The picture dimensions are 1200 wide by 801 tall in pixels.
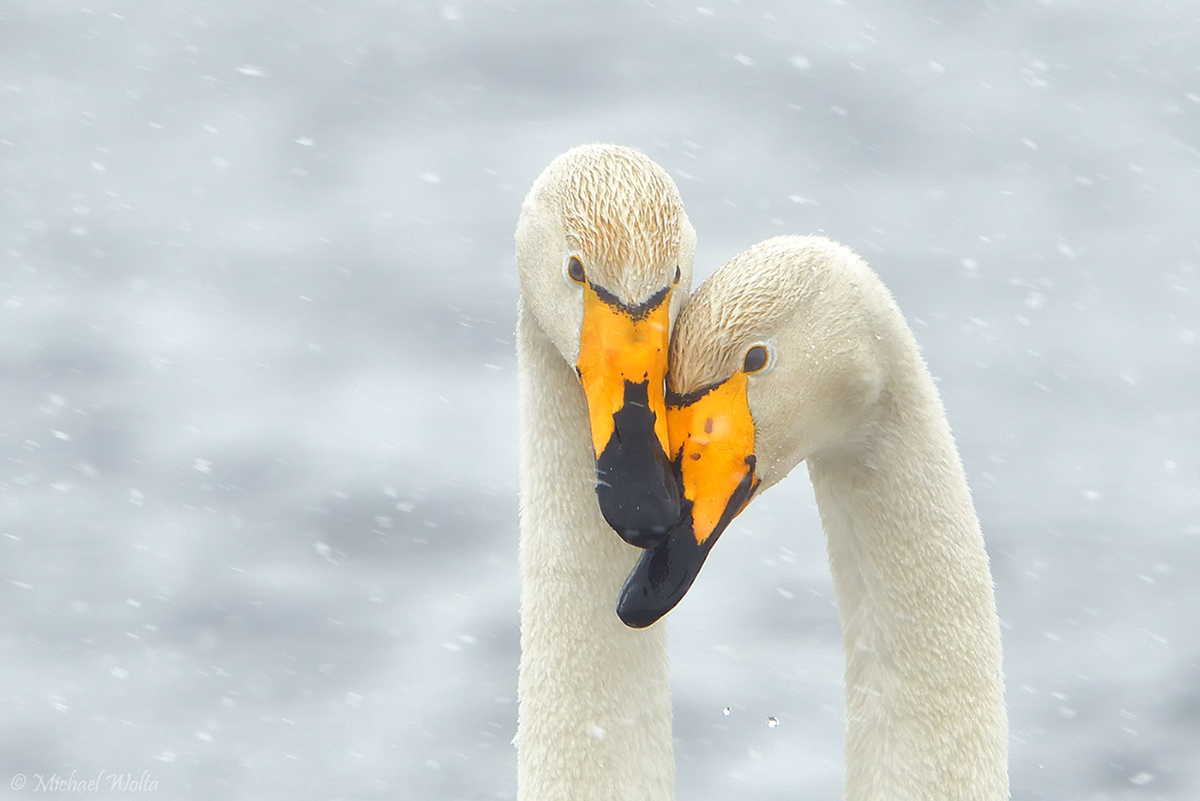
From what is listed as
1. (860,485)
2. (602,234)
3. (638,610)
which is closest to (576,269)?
(602,234)

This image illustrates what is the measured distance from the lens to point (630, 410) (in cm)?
416

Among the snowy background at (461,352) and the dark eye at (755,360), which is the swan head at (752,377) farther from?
the snowy background at (461,352)

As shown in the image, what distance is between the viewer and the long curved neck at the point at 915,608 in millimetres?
4680

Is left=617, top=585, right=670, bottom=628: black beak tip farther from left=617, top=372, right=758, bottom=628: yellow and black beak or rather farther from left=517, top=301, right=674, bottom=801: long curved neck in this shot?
left=517, top=301, right=674, bottom=801: long curved neck

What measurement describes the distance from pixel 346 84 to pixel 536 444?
778 centimetres

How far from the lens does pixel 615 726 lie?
203 inches

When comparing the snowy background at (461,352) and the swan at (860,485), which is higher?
the swan at (860,485)

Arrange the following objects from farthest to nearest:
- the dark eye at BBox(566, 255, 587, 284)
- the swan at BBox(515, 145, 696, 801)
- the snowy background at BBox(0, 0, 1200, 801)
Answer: the snowy background at BBox(0, 0, 1200, 801) < the dark eye at BBox(566, 255, 587, 284) < the swan at BBox(515, 145, 696, 801)

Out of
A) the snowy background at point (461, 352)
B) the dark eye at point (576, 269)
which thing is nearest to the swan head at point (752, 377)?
the dark eye at point (576, 269)

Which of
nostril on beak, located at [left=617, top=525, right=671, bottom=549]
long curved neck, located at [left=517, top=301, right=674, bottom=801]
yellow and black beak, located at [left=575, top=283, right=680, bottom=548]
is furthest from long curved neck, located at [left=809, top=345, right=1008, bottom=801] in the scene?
nostril on beak, located at [left=617, top=525, right=671, bottom=549]

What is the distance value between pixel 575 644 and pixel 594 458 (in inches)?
30.5

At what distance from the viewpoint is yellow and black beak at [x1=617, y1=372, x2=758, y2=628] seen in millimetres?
4180

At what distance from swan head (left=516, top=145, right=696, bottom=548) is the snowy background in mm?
3605

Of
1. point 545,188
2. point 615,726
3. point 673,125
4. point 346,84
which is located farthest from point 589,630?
point 346,84
